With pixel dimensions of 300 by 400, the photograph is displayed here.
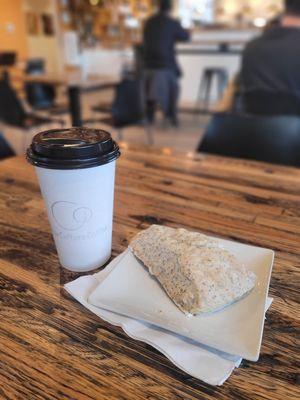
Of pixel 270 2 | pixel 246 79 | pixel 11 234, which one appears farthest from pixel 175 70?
pixel 270 2

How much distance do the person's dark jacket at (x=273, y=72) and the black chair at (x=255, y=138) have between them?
0.84 m

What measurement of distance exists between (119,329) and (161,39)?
14.1 ft

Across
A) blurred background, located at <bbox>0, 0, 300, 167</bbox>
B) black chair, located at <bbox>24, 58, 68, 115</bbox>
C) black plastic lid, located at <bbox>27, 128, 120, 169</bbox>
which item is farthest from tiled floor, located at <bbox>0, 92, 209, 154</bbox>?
black plastic lid, located at <bbox>27, 128, 120, 169</bbox>

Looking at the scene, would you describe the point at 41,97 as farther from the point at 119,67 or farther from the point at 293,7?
the point at 119,67

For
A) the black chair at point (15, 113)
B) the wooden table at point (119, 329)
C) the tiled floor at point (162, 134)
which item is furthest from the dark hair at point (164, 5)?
the wooden table at point (119, 329)

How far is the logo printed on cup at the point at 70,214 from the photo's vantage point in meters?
0.54

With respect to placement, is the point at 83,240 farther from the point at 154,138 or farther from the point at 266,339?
the point at 154,138

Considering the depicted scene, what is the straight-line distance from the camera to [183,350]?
0.46 metres

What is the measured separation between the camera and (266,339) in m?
0.48

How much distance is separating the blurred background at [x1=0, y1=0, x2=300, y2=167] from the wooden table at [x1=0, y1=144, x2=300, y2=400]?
0.77 metres

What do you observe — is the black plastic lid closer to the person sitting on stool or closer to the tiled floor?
the tiled floor

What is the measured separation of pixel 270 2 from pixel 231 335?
9.69 meters

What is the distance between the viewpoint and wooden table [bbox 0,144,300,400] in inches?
16.4

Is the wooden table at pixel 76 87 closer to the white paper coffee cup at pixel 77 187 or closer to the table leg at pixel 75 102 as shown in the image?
the table leg at pixel 75 102
